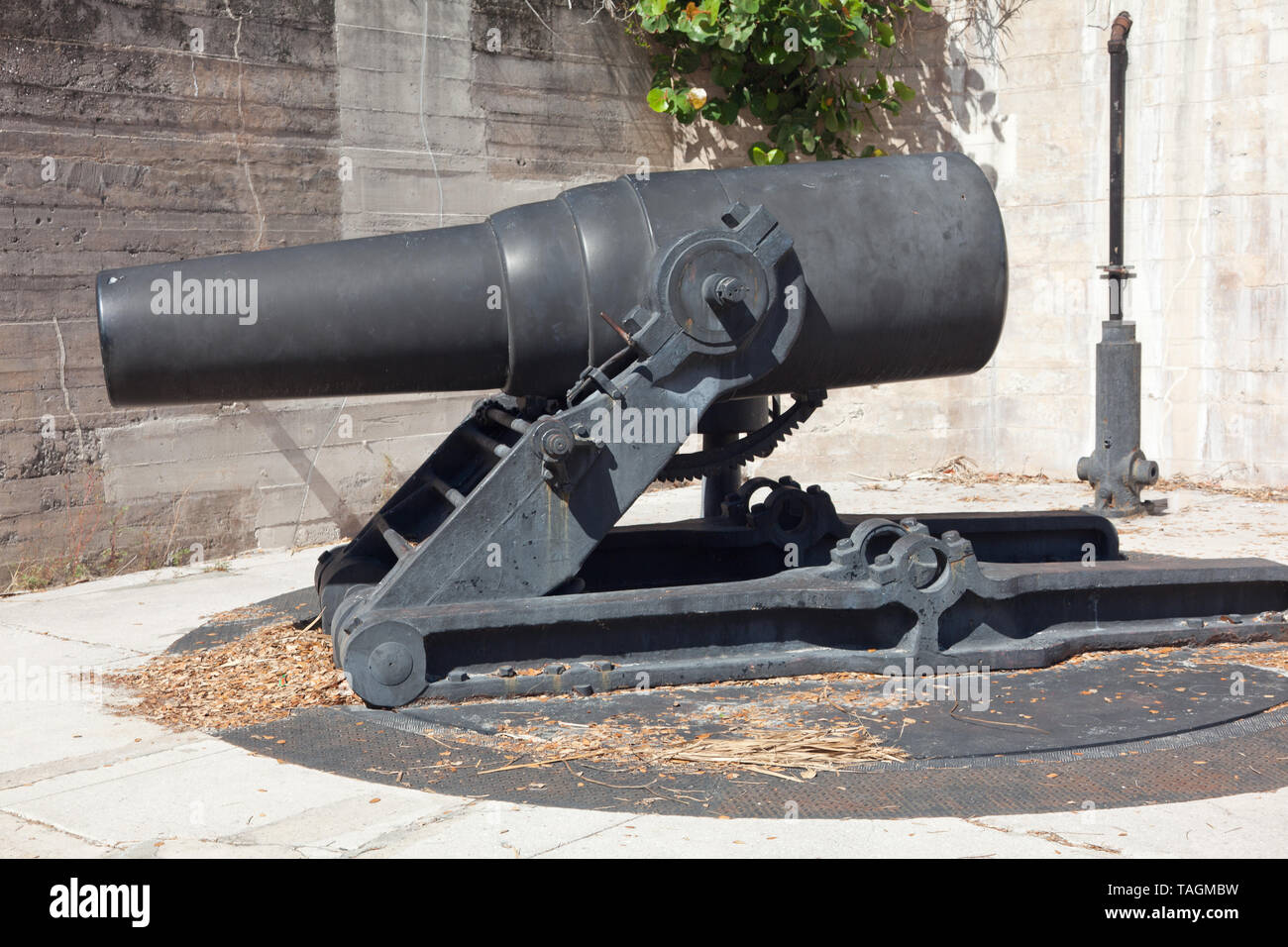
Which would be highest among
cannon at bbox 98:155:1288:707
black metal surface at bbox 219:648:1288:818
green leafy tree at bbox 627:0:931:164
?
green leafy tree at bbox 627:0:931:164

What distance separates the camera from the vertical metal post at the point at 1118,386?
841 cm

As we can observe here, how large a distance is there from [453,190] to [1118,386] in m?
4.05

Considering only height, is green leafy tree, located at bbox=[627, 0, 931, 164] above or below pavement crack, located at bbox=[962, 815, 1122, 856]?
above

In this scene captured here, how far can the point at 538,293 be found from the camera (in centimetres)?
486

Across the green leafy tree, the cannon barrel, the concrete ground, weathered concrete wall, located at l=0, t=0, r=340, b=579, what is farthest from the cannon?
the green leafy tree

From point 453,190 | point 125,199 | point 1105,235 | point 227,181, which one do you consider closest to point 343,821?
point 125,199

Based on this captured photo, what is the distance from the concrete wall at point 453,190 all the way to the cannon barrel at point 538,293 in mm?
2612

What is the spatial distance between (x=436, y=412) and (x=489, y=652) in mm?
4204

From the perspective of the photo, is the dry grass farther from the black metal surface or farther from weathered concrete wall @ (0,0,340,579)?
weathered concrete wall @ (0,0,340,579)

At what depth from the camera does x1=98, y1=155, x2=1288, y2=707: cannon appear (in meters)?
4.71

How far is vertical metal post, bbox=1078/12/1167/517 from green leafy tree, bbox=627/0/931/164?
153 cm

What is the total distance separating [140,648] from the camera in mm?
5688

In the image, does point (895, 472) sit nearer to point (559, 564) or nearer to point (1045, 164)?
point (1045, 164)
